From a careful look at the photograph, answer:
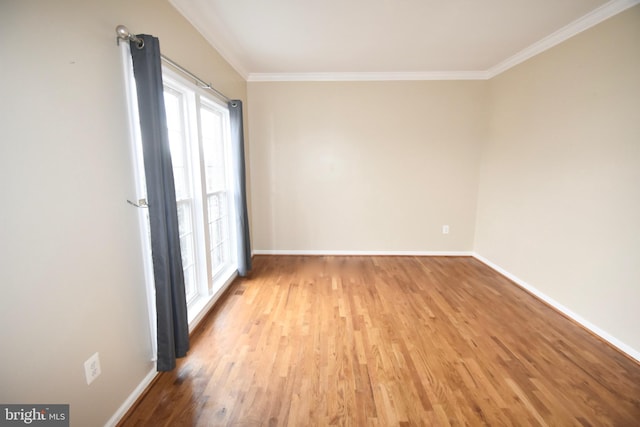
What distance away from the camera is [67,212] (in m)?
1.13

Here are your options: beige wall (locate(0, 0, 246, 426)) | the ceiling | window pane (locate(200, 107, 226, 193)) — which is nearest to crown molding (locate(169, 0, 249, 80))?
the ceiling

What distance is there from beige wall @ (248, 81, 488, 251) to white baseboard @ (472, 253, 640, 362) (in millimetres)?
833

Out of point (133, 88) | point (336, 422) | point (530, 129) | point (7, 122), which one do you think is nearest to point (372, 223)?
point (530, 129)

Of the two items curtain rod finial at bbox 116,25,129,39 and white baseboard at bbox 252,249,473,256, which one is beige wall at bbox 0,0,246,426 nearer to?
curtain rod finial at bbox 116,25,129,39

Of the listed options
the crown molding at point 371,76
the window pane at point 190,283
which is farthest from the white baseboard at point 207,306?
the crown molding at point 371,76

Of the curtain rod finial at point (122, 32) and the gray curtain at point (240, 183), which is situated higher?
the curtain rod finial at point (122, 32)

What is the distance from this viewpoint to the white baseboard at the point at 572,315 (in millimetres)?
1995

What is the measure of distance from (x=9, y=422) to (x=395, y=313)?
246cm

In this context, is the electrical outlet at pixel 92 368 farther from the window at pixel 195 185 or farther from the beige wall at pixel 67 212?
the window at pixel 195 185

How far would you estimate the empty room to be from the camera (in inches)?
44.1

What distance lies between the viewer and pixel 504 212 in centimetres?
342

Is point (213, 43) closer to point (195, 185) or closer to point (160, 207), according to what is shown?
point (195, 185)

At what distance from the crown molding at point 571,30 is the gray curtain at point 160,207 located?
11.0ft

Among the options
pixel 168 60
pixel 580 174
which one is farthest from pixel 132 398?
pixel 580 174
